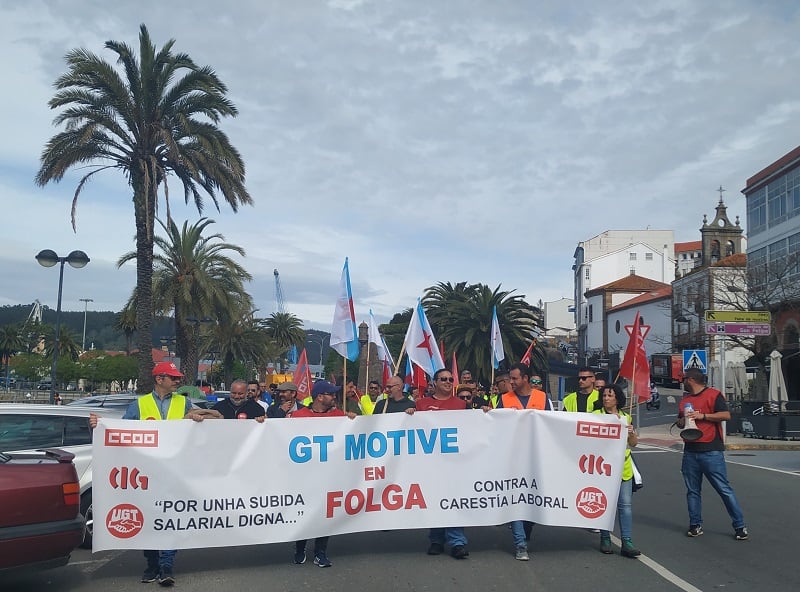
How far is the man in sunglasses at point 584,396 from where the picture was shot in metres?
8.52

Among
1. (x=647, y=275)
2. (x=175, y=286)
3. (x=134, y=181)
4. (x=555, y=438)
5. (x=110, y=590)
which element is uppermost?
(x=647, y=275)

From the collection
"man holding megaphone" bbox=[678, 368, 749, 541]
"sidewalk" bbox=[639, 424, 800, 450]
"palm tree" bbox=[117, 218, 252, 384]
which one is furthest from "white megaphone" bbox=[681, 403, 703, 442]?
"palm tree" bbox=[117, 218, 252, 384]

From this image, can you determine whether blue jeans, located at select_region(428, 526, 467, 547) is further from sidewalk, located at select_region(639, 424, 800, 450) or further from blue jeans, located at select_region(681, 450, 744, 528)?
sidewalk, located at select_region(639, 424, 800, 450)

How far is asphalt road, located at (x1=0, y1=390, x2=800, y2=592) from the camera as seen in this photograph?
669 cm

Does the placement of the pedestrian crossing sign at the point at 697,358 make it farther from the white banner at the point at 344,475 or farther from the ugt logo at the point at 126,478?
the ugt logo at the point at 126,478

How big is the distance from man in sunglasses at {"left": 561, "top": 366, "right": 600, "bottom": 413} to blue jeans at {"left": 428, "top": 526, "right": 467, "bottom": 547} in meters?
1.88

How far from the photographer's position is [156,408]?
7355mm

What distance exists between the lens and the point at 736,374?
3494cm

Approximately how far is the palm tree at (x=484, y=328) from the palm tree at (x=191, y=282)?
43.9ft

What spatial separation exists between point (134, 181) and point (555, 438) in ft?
58.4

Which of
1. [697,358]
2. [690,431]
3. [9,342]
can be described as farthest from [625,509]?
[9,342]

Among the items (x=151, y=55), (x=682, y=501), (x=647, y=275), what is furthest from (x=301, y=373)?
(x=647, y=275)

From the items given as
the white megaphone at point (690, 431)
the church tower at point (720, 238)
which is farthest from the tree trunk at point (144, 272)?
the church tower at point (720, 238)

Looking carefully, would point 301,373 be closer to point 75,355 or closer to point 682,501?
point 682,501
